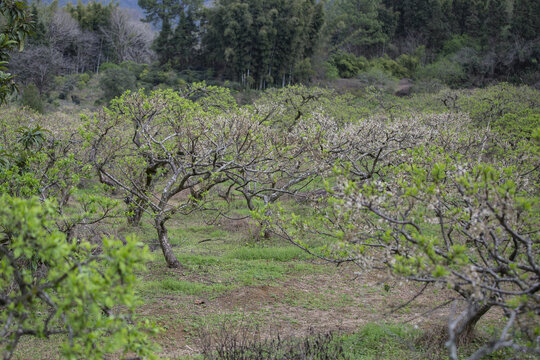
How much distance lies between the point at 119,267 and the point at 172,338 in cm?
443

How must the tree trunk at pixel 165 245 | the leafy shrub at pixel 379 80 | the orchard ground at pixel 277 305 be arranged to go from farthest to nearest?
the leafy shrub at pixel 379 80 < the tree trunk at pixel 165 245 < the orchard ground at pixel 277 305

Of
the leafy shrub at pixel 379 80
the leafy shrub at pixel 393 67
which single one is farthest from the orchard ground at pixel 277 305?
the leafy shrub at pixel 393 67

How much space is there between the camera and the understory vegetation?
156 inches

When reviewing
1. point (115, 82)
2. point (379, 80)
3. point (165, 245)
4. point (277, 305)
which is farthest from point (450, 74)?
point (277, 305)

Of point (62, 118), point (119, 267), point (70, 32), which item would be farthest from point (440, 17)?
point (119, 267)

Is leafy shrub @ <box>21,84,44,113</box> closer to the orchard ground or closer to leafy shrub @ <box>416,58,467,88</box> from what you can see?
the orchard ground

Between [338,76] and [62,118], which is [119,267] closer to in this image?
[62,118]

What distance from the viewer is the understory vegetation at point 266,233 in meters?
3.97

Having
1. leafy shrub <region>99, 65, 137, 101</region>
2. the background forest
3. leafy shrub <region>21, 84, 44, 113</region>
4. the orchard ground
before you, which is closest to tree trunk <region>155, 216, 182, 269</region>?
the orchard ground

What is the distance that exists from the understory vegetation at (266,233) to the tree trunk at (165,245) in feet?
0.19

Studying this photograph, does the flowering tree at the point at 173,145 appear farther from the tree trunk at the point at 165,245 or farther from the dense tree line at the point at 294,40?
the dense tree line at the point at 294,40

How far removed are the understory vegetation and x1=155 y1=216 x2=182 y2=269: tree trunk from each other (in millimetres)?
58

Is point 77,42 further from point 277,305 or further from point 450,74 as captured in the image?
point 277,305

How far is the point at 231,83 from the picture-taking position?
4362 centimetres
